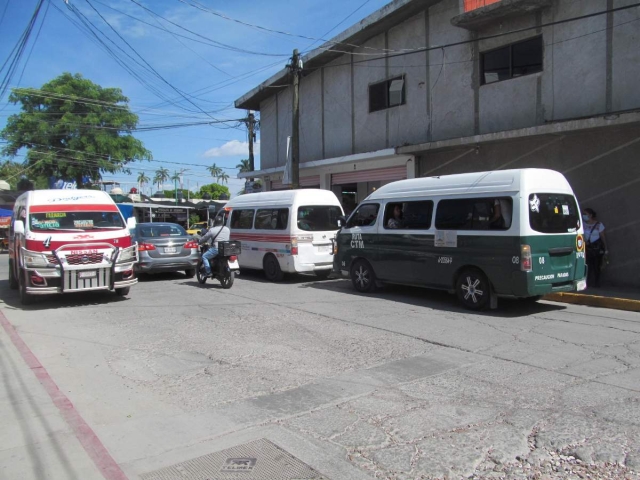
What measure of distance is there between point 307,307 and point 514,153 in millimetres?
7260

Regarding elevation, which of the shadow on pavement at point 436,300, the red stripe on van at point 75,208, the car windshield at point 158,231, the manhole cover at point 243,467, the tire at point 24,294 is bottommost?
the manhole cover at point 243,467

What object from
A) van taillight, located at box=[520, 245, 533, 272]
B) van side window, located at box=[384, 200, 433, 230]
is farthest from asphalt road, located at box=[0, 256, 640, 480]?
van side window, located at box=[384, 200, 433, 230]

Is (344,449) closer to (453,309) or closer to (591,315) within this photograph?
(453,309)

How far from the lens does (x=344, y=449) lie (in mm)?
4016

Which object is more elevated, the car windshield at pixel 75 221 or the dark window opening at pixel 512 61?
the dark window opening at pixel 512 61

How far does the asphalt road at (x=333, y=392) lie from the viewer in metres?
3.90

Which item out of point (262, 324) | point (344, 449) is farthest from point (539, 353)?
point (262, 324)

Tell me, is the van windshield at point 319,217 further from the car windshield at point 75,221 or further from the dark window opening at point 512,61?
the dark window opening at point 512,61

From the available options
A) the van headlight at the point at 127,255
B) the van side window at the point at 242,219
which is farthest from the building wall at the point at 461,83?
the van headlight at the point at 127,255

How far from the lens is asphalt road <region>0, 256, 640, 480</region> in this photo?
3.90m

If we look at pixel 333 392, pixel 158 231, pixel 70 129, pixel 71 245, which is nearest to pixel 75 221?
pixel 71 245

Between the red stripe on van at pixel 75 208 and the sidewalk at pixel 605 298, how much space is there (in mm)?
9226

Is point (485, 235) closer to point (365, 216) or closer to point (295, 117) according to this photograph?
point (365, 216)

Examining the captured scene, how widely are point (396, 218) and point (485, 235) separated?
2271 millimetres
